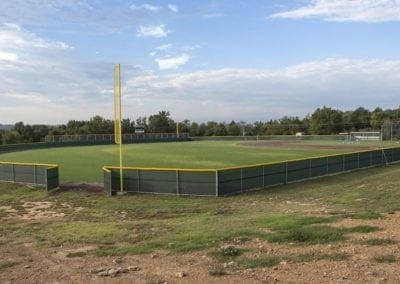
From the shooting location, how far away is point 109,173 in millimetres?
24094

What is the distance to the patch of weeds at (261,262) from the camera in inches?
313

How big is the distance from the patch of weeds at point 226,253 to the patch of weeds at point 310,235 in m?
1.07

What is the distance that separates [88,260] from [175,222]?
5.60 meters

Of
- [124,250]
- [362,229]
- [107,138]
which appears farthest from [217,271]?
[107,138]

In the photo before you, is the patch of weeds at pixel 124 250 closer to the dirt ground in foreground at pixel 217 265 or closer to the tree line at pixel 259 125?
the dirt ground in foreground at pixel 217 265

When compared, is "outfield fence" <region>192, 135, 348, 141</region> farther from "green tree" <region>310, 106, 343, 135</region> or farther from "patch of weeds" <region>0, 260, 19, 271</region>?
"patch of weeds" <region>0, 260, 19, 271</region>

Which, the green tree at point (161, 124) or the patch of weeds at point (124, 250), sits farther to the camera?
the green tree at point (161, 124)

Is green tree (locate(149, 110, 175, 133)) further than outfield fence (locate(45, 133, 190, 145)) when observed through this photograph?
Yes

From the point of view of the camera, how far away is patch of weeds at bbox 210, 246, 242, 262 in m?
8.64

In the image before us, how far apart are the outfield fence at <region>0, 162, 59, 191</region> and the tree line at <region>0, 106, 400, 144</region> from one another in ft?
243

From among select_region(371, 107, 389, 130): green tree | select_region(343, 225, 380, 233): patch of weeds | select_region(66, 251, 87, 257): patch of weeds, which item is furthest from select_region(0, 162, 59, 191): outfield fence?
select_region(371, 107, 389, 130): green tree

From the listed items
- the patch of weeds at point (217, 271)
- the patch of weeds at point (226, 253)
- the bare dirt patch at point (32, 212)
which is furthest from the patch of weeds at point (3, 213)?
the patch of weeds at point (217, 271)

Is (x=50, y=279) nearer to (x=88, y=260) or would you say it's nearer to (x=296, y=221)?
(x=88, y=260)

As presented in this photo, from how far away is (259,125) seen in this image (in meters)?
124
